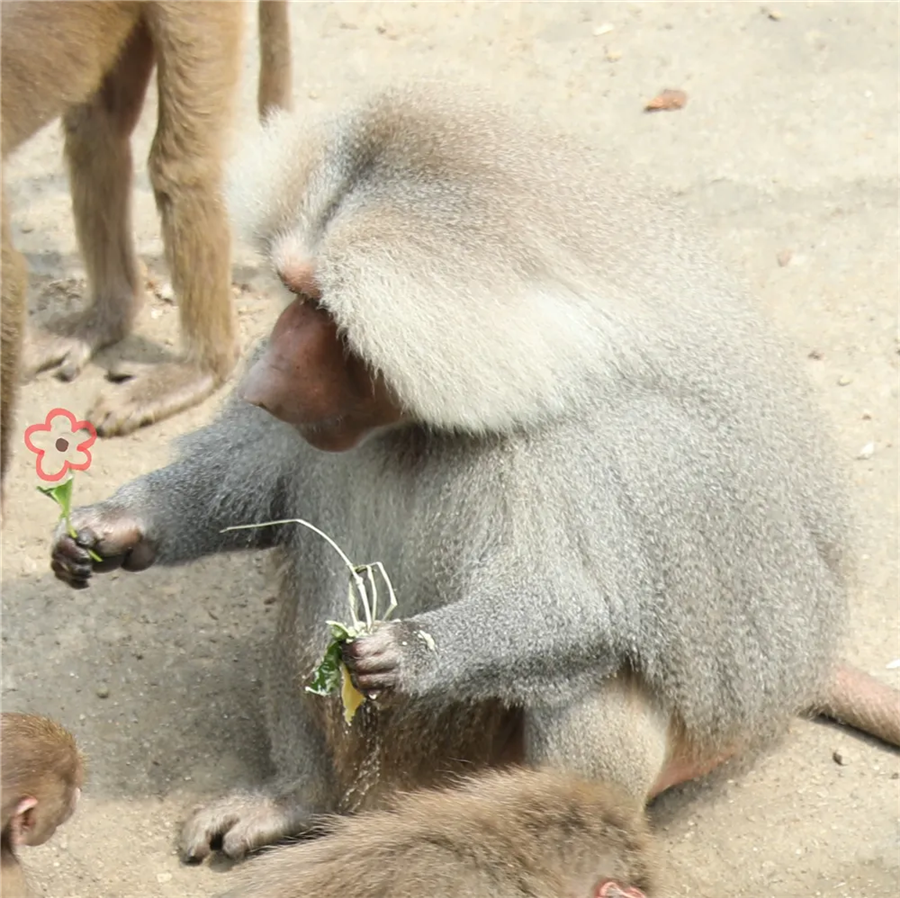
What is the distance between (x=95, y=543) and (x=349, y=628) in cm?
73

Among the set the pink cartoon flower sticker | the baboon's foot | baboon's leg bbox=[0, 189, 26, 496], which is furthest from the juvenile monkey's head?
the baboon's foot

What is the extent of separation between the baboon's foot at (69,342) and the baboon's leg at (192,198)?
28 centimetres

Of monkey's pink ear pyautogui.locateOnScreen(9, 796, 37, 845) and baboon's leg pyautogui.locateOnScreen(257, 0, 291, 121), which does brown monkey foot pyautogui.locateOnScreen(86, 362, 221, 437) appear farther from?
monkey's pink ear pyautogui.locateOnScreen(9, 796, 37, 845)

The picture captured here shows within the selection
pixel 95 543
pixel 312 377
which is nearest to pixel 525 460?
pixel 312 377

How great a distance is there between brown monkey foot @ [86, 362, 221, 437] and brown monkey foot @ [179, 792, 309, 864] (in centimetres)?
169

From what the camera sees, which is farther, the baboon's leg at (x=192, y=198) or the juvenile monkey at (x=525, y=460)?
the baboon's leg at (x=192, y=198)

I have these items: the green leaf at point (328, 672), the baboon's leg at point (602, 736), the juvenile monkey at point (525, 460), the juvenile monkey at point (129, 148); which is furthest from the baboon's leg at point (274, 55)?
the baboon's leg at point (602, 736)

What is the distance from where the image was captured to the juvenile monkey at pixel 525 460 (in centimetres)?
275

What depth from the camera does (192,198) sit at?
4910 mm

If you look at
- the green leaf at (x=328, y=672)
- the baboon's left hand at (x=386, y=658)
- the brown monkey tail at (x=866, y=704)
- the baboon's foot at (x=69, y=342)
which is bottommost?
the baboon's foot at (x=69, y=342)

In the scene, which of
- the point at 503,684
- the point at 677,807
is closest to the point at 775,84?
the point at 677,807

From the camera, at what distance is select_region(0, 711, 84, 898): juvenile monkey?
9.42 feet

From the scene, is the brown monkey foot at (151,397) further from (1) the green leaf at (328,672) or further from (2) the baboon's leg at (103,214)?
(1) the green leaf at (328,672)

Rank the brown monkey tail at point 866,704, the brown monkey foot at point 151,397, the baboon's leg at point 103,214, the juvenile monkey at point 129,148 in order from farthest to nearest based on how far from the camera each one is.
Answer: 1. the baboon's leg at point 103,214
2. the brown monkey foot at point 151,397
3. the juvenile monkey at point 129,148
4. the brown monkey tail at point 866,704
